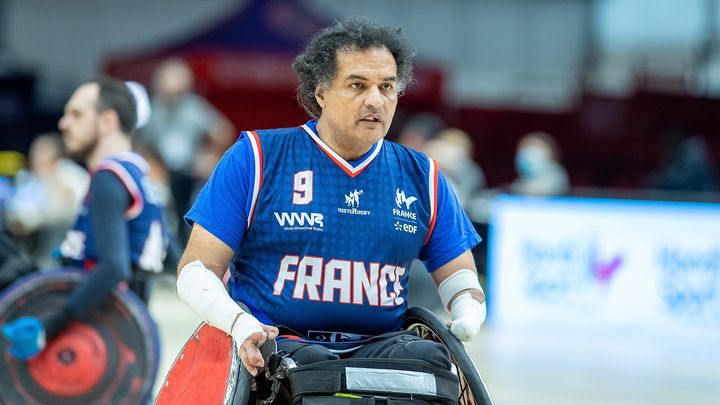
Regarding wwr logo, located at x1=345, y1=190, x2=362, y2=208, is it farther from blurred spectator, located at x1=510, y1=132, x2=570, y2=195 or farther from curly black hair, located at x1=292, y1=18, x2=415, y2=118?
blurred spectator, located at x1=510, y1=132, x2=570, y2=195

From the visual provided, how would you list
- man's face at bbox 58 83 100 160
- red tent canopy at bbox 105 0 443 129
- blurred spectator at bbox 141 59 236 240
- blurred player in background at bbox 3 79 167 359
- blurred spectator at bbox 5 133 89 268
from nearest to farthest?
blurred player in background at bbox 3 79 167 359, man's face at bbox 58 83 100 160, blurred spectator at bbox 141 59 236 240, blurred spectator at bbox 5 133 89 268, red tent canopy at bbox 105 0 443 129

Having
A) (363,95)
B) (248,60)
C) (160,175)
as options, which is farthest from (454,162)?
(363,95)

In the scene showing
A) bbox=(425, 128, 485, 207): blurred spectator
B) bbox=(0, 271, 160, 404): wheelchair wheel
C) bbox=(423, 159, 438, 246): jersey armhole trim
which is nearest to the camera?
bbox=(423, 159, 438, 246): jersey armhole trim

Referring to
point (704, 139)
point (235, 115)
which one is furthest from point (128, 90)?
point (704, 139)

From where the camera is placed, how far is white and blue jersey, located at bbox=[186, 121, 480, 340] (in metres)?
3.35

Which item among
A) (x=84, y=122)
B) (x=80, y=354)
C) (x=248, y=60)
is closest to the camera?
(x=80, y=354)

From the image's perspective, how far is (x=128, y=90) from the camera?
5.24m

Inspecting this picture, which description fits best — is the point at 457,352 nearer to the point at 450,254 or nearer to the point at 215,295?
the point at 450,254

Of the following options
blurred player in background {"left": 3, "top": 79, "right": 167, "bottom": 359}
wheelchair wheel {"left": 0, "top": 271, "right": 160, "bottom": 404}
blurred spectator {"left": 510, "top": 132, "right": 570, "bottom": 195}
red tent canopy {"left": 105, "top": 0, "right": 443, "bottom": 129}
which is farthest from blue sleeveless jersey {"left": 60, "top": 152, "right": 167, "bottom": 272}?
red tent canopy {"left": 105, "top": 0, "right": 443, "bottom": 129}

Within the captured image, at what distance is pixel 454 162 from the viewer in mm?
10789

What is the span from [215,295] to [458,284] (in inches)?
29.5

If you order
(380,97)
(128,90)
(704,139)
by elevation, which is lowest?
(380,97)

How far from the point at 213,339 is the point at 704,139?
54.7 feet

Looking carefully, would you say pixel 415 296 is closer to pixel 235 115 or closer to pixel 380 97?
pixel 380 97
